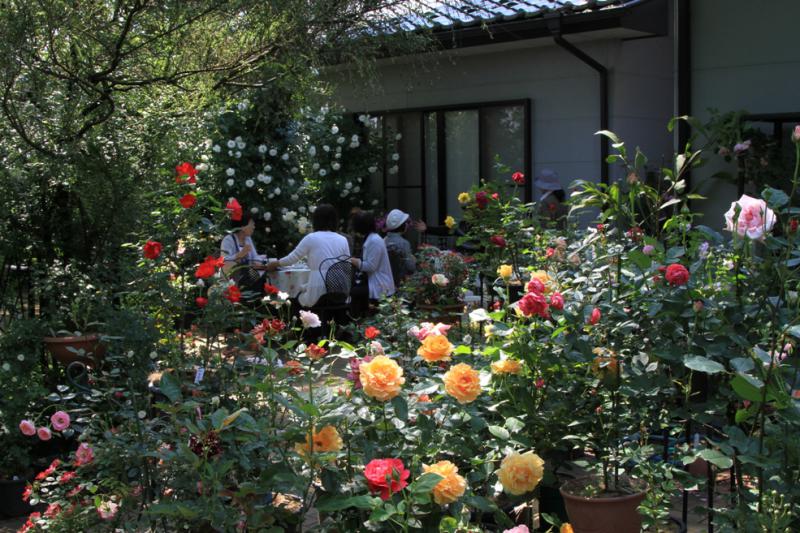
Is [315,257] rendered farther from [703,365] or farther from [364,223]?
[703,365]

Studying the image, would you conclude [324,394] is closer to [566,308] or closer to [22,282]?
[566,308]

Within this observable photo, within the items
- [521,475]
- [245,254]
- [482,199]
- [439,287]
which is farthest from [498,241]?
[521,475]

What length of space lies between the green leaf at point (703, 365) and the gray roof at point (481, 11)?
5.71 meters

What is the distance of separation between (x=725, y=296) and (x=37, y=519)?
2252mm

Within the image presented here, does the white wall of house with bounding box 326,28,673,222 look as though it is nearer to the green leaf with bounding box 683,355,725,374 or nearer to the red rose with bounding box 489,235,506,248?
the red rose with bounding box 489,235,506,248

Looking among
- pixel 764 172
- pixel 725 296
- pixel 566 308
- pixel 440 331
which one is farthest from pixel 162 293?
pixel 764 172

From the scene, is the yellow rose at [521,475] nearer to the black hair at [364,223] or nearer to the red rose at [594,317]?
the red rose at [594,317]

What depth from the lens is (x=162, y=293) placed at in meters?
4.05

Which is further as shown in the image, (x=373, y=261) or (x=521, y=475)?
(x=373, y=261)

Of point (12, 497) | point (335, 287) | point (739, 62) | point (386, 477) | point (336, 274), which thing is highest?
point (739, 62)

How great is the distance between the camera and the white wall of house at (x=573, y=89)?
901 centimetres

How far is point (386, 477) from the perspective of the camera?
193cm

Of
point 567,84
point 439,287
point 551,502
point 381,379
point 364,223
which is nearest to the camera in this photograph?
point 381,379

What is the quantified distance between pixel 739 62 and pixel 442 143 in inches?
147
